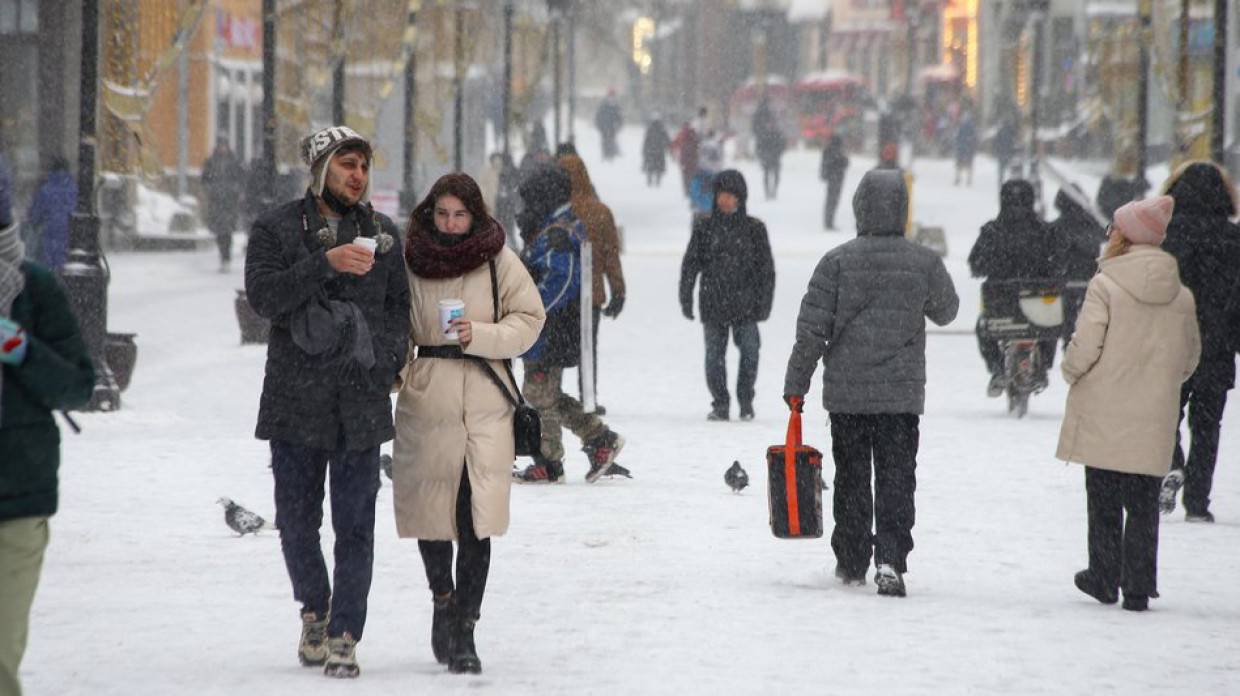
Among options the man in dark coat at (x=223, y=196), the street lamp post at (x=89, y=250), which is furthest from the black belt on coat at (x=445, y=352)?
the man in dark coat at (x=223, y=196)

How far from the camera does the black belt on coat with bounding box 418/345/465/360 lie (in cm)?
666

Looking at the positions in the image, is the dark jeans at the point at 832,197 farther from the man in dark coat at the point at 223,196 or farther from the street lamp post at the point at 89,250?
the street lamp post at the point at 89,250

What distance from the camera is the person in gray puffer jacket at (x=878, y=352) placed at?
8164mm

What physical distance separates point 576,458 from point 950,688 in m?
6.26

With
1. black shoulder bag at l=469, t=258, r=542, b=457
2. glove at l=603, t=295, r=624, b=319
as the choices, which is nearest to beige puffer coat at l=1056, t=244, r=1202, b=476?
black shoulder bag at l=469, t=258, r=542, b=457

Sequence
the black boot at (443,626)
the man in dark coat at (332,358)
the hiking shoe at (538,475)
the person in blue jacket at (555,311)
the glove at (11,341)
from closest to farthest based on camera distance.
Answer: the glove at (11,341) < the man in dark coat at (332,358) < the black boot at (443,626) < the person in blue jacket at (555,311) < the hiking shoe at (538,475)

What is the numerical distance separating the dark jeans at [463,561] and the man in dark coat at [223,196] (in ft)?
77.8

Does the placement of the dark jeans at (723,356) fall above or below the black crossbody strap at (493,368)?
below

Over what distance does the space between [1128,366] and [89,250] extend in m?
8.22

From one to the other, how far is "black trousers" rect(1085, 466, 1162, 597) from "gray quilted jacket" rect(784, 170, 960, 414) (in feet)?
2.47

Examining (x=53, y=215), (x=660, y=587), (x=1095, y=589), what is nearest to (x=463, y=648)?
(x=660, y=587)

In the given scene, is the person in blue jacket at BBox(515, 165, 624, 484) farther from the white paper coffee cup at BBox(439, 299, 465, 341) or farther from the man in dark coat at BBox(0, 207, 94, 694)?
the man in dark coat at BBox(0, 207, 94, 694)

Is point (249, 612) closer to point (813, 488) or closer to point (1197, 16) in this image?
point (813, 488)

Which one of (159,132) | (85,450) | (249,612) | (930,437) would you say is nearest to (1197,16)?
(159,132)
